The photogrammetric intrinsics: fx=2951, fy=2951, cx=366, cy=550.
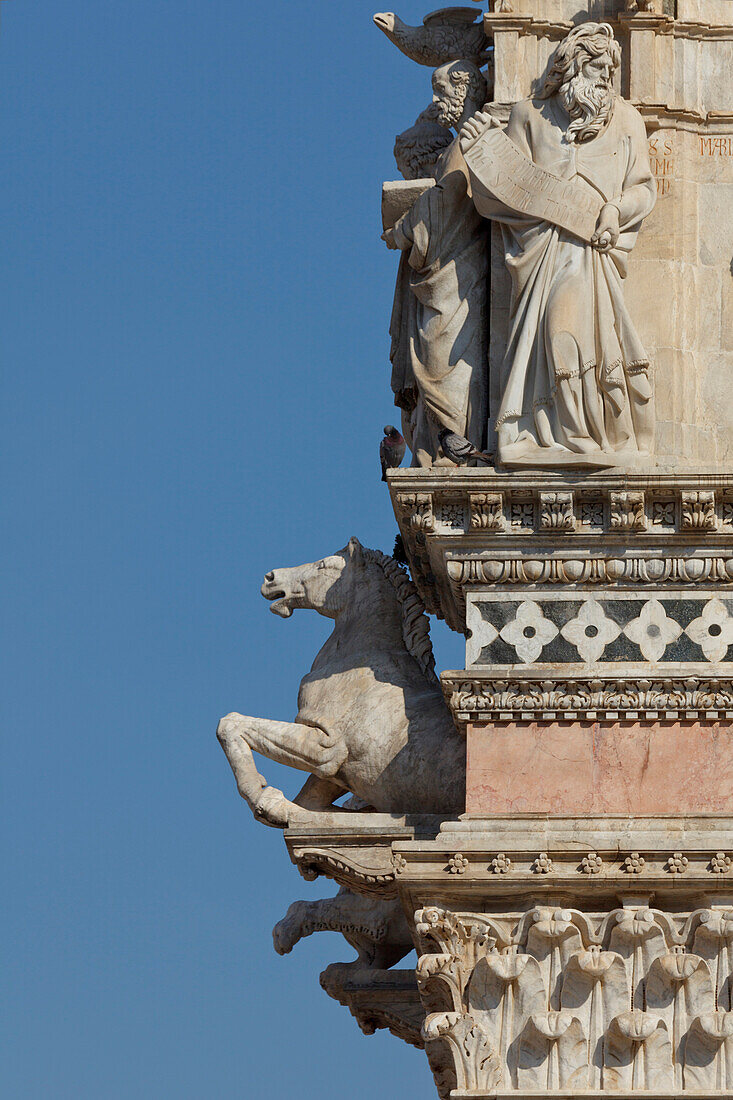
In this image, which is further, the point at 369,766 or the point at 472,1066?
the point at 369,766

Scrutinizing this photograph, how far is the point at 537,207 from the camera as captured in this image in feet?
65.0

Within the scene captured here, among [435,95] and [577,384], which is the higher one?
[435,95]

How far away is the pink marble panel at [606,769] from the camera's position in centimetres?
1900

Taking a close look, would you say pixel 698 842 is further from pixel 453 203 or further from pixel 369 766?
pixel 453 203

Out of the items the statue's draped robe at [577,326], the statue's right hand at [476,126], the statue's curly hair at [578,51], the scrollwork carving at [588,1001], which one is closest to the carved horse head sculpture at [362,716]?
the scrollwork carving at [588,1001]

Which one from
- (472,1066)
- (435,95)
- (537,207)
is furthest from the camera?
(435,95)

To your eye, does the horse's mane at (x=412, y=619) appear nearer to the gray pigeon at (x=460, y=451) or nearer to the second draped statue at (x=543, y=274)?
the second draped statue at (x=543, y=274)

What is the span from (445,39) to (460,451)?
3.58 metres

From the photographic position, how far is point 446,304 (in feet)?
67.2

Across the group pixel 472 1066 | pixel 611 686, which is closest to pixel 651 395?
pixel 611 686

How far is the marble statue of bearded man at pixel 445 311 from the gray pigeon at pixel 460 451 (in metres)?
0.16

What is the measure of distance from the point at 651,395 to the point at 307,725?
3.36 meters

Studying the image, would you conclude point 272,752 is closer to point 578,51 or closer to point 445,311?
point 445,311

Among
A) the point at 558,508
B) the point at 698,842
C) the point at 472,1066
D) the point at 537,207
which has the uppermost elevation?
the point at 537,207
